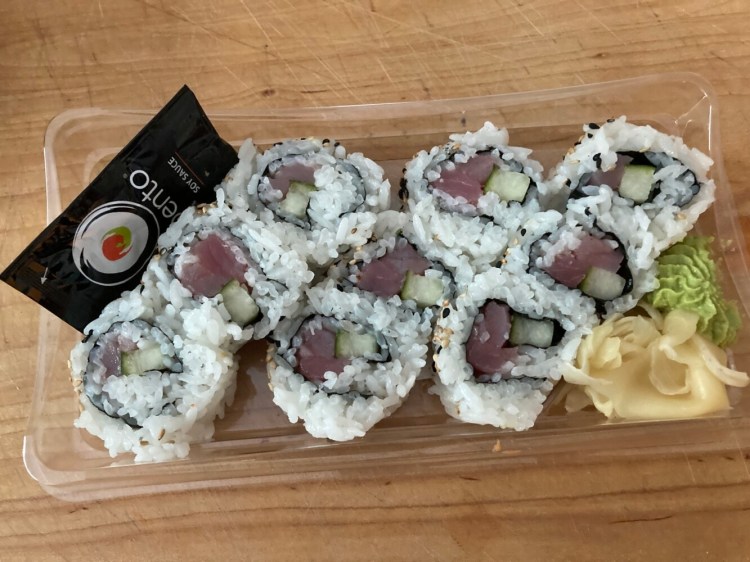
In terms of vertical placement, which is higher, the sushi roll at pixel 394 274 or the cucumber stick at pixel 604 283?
the cucumber stick at pixel 604 283

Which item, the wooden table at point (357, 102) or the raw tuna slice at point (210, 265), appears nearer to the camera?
the raw tuna slice at point (210, 265)

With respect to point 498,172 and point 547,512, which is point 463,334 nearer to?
point 498,172

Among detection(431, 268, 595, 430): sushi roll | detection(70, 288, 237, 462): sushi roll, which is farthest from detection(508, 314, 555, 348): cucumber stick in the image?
detection(70, 288, 237, 462): sushi roll

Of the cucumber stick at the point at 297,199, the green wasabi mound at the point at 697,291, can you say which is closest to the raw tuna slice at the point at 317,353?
the cucumber stick at the point at 297,199

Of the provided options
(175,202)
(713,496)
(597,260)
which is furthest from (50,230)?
(713,496)

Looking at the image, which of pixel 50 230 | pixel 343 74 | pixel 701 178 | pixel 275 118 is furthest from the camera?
pixel 343 74

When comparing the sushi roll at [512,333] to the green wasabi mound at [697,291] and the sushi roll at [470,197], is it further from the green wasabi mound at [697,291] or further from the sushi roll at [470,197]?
the green wasabi mound at [697,291]

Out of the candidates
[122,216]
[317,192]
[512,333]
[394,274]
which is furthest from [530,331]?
[122,216]
